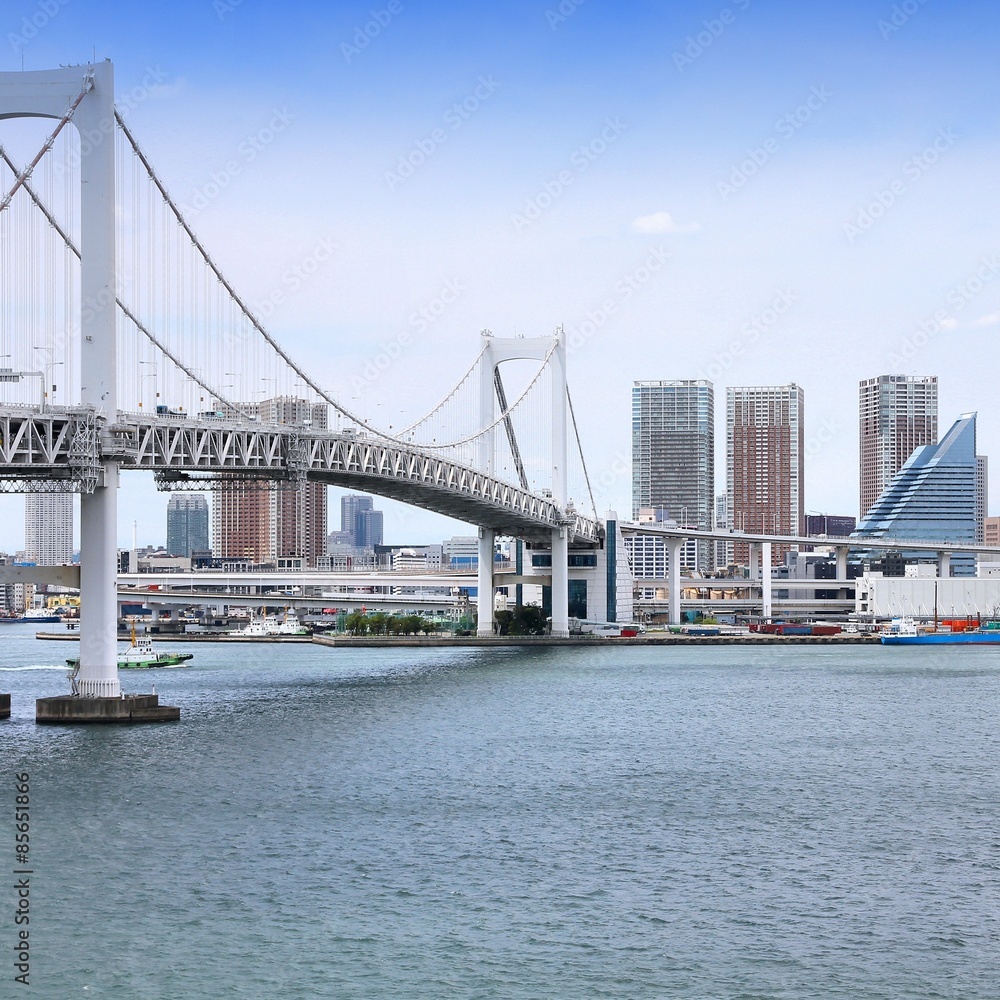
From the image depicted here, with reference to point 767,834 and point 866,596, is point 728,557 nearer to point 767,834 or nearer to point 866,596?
point 866,596

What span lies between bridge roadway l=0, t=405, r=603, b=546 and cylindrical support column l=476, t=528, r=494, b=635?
16.8 ft

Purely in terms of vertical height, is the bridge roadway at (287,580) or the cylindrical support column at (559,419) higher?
the cylindrical support column at (559,419)

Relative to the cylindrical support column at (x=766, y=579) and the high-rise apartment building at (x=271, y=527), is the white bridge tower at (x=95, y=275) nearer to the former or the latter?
the cylindrical support column at (x=766, y=579)

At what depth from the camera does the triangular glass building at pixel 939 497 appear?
11275 cm

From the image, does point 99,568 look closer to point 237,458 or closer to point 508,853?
point 237,458

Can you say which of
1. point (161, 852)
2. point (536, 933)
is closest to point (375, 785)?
point (161, 852)

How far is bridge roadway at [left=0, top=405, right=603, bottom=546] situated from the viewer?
23.5 meters

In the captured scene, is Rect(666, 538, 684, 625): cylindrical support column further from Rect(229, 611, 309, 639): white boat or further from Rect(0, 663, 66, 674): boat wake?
Rect(0, 663, 66, 674): boat wake

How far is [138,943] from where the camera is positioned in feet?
41.1

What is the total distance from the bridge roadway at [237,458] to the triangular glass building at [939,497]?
69448 mm

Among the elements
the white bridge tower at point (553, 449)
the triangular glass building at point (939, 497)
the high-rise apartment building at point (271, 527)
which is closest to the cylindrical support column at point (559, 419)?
the white bridge tower at point (553, 449)

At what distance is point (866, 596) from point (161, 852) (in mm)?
67493

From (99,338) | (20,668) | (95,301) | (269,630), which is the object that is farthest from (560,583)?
(95,301)

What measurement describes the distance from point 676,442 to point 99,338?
145m
